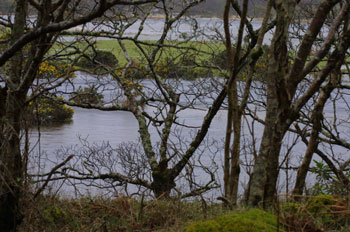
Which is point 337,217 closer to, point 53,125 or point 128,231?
point 128,231

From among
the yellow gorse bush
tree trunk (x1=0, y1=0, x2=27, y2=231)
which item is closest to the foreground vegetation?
tree trunk (x1=0, y1=0, x2=27, y2=231)

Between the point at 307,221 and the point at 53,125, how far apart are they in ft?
42.8

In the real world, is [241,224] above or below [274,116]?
below

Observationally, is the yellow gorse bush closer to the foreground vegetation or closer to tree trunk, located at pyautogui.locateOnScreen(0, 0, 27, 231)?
the foreground vegetation

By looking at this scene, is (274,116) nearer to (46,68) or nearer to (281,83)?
(281,83)

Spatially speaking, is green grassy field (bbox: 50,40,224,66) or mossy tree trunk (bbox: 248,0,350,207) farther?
green grassy field (bbox: 50,40,224,66)

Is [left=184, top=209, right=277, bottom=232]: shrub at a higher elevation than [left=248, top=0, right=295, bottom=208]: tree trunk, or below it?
below

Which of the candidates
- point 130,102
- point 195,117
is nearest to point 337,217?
point 130,102

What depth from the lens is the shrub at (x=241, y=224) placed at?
2.38 m

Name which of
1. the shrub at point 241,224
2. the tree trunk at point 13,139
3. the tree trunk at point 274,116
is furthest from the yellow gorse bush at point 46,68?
the shrub at point 241,224

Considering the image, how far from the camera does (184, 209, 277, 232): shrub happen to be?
7.81 ft

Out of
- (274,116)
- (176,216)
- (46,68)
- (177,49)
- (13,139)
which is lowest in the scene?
(176,216)

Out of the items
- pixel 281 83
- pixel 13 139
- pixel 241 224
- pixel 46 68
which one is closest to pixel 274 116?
pixel 281 83

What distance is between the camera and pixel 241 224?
2.40 m
